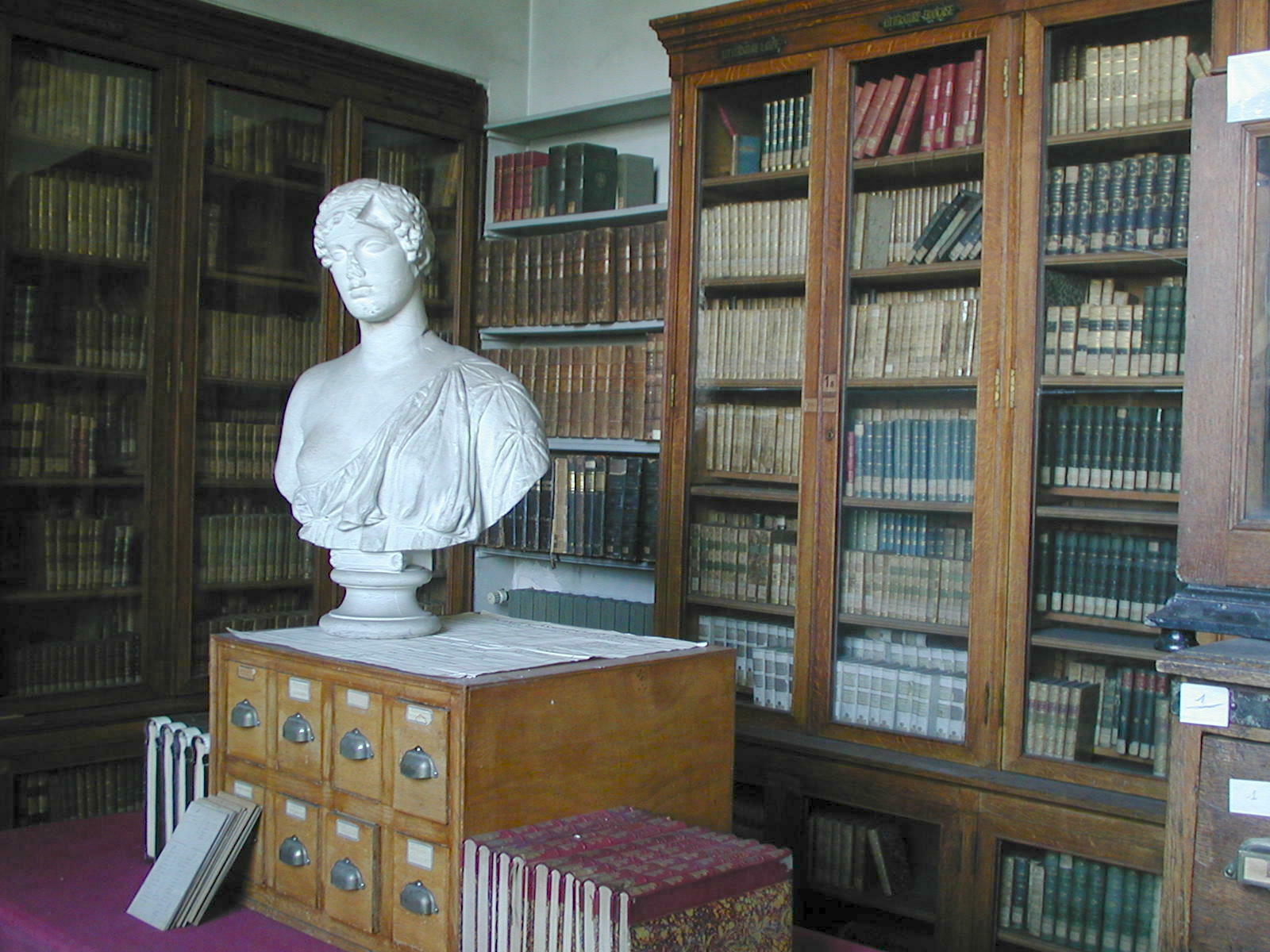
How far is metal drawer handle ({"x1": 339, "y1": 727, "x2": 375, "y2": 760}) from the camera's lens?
1.99m

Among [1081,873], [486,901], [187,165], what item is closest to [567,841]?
[486,901]

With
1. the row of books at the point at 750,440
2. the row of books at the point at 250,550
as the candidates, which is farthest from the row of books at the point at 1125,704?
the row of books at the point at 250,550

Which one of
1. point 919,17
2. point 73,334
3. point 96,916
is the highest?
point 919,17

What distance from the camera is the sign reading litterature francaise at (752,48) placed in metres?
3.42

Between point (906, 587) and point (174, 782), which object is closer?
point (174, 782)

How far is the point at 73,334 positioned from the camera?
355 cm

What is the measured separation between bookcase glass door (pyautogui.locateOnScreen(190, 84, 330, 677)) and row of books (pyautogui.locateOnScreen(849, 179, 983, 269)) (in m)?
1.79

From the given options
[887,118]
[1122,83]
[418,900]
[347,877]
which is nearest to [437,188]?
[887,118]

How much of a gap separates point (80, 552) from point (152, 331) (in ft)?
2.17

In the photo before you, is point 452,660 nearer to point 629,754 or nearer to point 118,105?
point 629,754

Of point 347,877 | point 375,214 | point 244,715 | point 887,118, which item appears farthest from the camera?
point 887,118

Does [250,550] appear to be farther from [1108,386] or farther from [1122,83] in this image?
[1122,83]

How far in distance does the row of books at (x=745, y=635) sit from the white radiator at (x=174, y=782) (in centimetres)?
145

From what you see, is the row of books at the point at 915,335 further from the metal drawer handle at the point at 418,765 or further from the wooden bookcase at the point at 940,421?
the metal drawer handle at the point at 418,765
